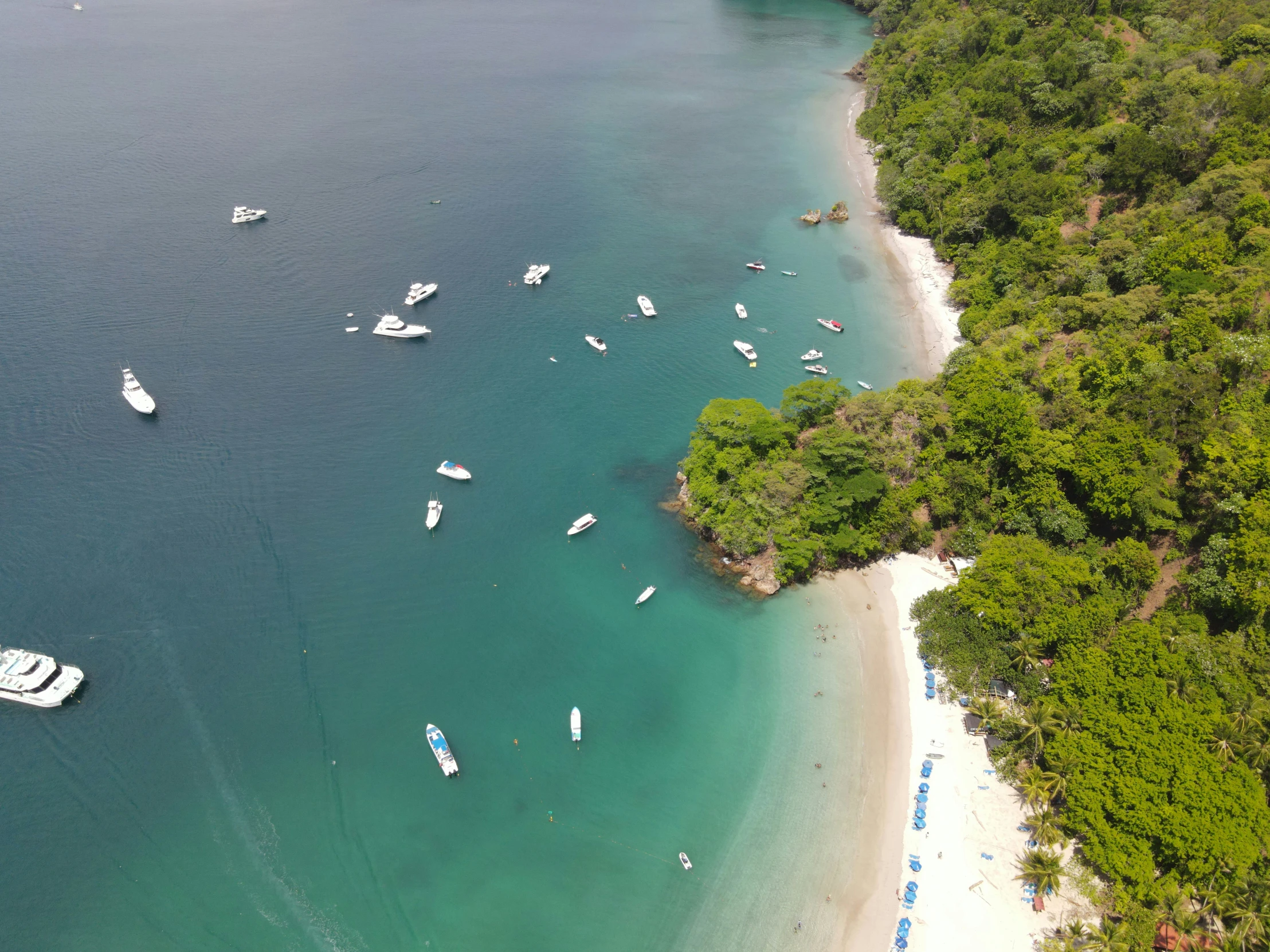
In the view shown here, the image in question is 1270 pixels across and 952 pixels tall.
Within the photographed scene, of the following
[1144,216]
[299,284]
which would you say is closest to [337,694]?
[299,284]

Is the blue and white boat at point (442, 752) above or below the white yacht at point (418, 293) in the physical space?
below

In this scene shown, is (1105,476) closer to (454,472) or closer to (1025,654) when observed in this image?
(1025,654)

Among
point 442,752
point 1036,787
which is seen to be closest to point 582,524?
point 442,752

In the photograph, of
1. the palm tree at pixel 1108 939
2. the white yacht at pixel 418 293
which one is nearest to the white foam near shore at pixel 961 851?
the palm tree at pixel 1108 939

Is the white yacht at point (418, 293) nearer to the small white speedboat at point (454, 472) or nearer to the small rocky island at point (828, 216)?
the small white speedboat at point (454, 472)

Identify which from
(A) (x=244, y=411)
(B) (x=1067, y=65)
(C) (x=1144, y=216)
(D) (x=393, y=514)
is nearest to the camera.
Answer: (D) (x=393, y=514)

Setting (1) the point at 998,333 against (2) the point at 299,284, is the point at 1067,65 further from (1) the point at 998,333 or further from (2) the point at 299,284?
(2) the point at 299,284
